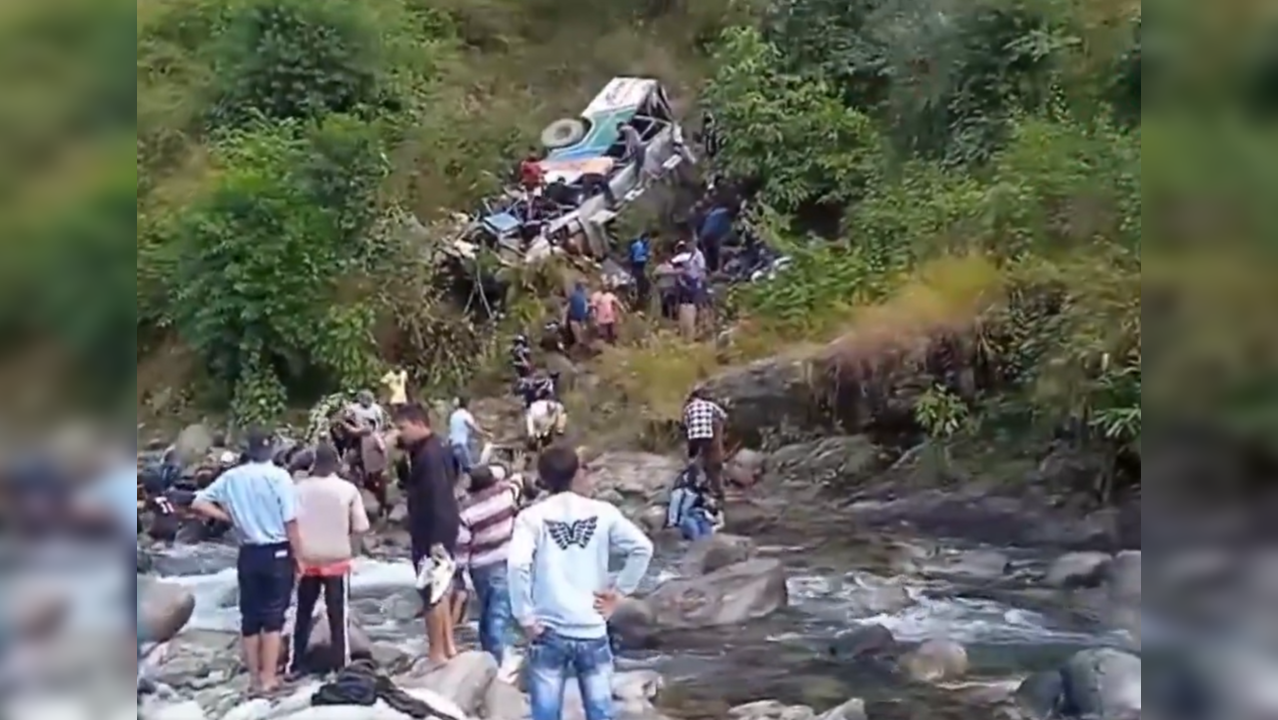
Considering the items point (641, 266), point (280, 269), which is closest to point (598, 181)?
point (641, 266)

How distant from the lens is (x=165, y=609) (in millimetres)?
3742

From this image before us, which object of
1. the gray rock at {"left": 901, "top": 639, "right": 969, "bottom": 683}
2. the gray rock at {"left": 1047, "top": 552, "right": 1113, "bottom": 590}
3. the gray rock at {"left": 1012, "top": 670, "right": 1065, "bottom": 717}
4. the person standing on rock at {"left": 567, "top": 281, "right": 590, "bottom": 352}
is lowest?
the gray rock at {"left": 1012, "top": 670, "right": 1065, "bottom": 717}

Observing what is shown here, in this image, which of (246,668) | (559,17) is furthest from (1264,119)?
(246,668)

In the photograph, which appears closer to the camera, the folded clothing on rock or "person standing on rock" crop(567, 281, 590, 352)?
the folded clothing on rock

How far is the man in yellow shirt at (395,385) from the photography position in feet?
12.6

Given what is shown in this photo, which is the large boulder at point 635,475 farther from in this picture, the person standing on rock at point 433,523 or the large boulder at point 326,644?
the large boulder at point 326,644

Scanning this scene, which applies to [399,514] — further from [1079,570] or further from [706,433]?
[1079,570]

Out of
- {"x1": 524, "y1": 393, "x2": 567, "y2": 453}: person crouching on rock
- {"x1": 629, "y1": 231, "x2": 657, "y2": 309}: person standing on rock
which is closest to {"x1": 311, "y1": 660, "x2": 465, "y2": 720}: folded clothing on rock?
{"x1": 524, "y1": 393, "x2": 567, "y2": 453}: person crouching on rock

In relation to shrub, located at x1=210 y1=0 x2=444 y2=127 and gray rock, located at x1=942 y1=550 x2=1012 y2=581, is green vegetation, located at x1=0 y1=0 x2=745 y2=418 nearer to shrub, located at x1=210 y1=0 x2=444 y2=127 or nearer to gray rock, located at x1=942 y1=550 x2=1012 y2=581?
shrub, located at x1=210 y1=0 x2=444 y2=127

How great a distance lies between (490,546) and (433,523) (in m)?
0.18

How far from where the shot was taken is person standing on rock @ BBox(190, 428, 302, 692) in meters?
3.79

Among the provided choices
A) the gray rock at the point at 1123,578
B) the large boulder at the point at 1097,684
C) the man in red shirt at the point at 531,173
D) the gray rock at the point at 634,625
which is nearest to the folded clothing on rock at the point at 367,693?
the gray rock at the point at 634,625

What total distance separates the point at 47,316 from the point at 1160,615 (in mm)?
2006

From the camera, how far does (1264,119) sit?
89.9 inches
